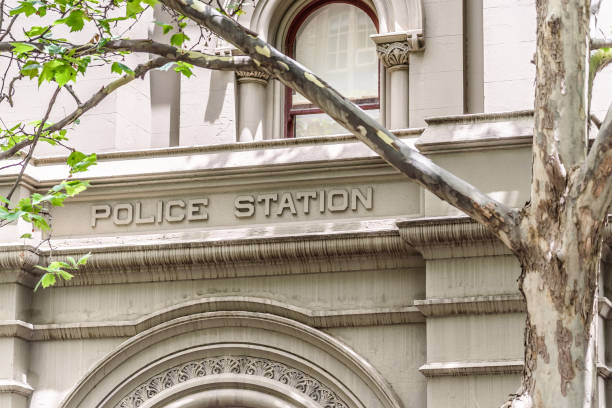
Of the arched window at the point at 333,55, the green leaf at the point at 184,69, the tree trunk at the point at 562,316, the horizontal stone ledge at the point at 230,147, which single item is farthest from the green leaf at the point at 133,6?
the arched window at the point at 333,55

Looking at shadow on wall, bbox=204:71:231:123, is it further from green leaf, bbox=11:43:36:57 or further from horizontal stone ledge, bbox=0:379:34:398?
green leaf, bbox=11:43:36:57

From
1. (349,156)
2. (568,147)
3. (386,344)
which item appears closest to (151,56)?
(349,156)

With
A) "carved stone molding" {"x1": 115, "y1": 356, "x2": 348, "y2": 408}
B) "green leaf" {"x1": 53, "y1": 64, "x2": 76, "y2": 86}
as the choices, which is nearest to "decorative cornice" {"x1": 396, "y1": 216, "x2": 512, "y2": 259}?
"carved stone molding" {"x1": 115, "y1": 356, "x2": 348, "y2": 408}

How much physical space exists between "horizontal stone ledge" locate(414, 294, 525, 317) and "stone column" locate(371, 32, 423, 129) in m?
3.34

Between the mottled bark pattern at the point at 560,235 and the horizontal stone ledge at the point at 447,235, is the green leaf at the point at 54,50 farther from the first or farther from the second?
the mottled bark pattern at the point at 560,235

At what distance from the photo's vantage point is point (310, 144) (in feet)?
43.3

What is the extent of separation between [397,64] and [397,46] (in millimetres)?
210

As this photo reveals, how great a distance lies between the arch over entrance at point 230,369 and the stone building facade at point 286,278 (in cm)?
2

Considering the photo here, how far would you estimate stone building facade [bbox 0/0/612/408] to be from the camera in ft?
39.0

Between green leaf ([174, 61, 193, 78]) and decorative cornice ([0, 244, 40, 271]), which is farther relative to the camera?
decorative cornice ([0, 244, 40, 271])

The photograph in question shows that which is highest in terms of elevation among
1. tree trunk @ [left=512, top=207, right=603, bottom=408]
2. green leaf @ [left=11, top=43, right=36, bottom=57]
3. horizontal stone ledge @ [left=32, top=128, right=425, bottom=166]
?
horizontal stone ledge @ [left=32, top=128, right=425, bottom=166]

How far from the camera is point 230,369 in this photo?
1271 centimetres

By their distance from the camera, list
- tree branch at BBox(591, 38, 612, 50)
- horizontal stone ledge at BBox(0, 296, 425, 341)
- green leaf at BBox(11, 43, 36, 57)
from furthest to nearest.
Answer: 1. horizontal stone ledge at BBox(0, 296, 425, 341)
2. green leaf at BBox(11, 43, 36, 57)
3. tree branch at BBox(591, 38, 612, 50)

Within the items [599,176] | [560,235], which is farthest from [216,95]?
[599,176]
